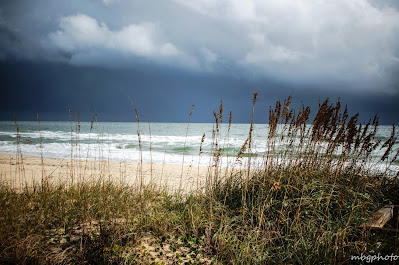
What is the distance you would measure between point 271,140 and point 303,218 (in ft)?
4.91

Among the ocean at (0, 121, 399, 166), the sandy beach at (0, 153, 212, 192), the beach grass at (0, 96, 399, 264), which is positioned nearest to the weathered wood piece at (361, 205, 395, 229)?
the beach grass at (0, 96, 399, 264)

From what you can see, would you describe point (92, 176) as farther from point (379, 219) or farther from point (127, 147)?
point (127, 147)

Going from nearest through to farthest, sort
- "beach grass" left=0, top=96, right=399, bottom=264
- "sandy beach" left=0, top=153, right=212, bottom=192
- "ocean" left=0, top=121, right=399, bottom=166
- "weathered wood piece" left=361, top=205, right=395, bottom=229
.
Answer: "beach grass" left=0, top=96, right=399, bottom=264 → "weathered wood piece" left=361, top=205, right=395, bottom=229 → "sandy beach" left=0, top=153, right=212, bottom=192 → "ocean" left=0, top=121, right=399, bottom=166

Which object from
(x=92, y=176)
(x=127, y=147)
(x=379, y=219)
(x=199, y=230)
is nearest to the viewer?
(x=379, y=219)

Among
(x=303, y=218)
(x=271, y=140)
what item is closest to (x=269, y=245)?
(x=303, y=218)

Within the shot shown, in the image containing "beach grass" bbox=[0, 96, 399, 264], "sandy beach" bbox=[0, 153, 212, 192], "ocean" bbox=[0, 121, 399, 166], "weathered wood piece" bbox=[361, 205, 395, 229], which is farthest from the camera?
"ocean" bbox=[0, 121, 399, 166]

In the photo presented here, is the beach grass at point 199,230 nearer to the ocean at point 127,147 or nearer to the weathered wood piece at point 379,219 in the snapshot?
the weathered wood piece at point 379,219

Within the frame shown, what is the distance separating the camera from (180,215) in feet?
11.9

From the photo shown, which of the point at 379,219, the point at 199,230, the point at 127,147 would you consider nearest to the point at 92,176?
the point at 199,230

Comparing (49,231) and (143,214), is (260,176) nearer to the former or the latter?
(143,214)

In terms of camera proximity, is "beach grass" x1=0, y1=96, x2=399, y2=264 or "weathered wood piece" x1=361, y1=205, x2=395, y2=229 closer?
"beach grass" x1=0, y1=96, x2=399, y2=264

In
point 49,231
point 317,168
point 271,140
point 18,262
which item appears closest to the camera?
point 18,262

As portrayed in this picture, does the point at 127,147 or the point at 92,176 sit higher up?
the point at 92,176

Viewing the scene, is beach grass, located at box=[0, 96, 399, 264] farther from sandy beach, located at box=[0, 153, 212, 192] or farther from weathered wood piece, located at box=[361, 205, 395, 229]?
sandy beach, located at box=[0, 153, 212, 192]
